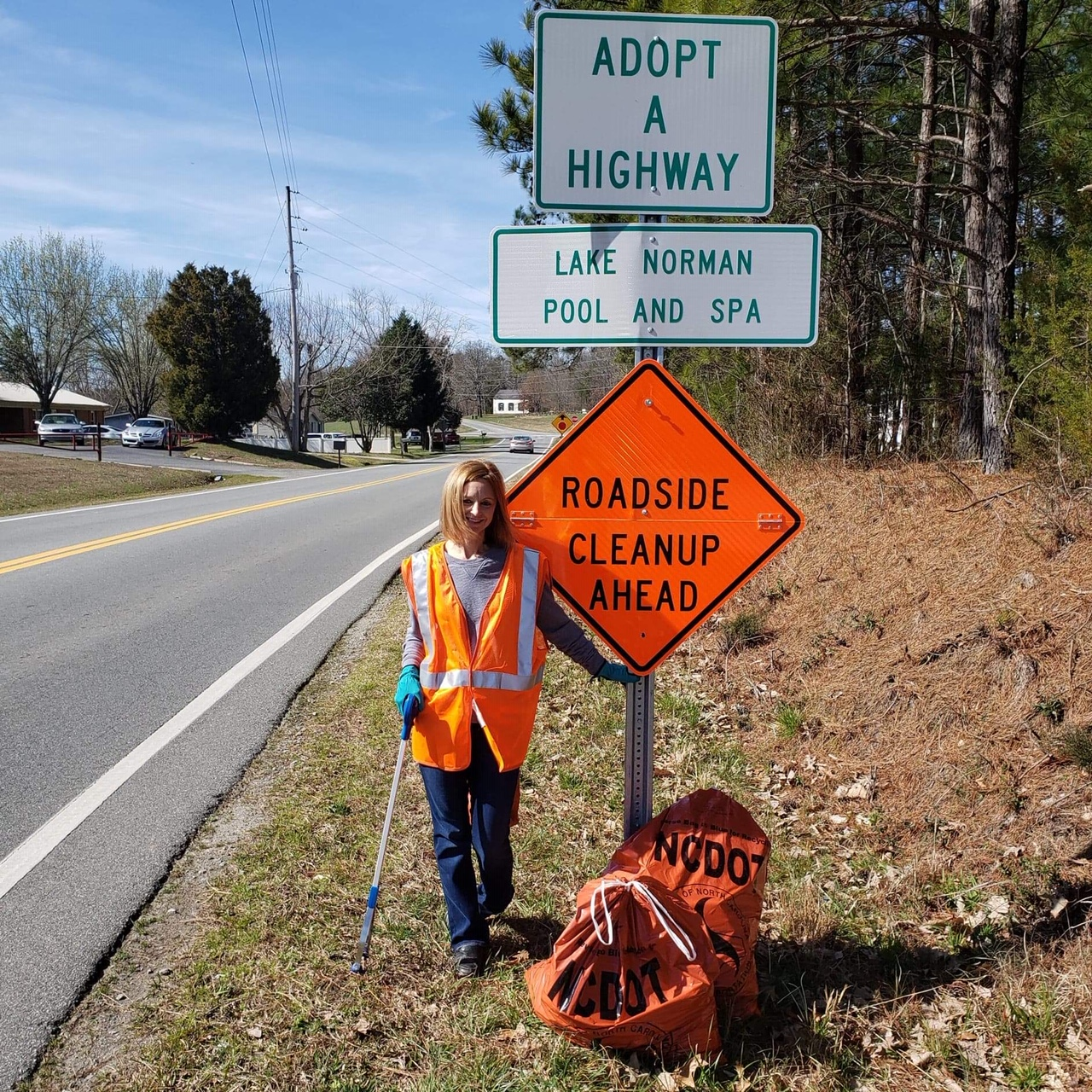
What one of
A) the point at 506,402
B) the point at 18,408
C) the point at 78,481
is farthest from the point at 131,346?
the point at 506,402

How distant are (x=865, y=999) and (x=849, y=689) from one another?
247 centimetres

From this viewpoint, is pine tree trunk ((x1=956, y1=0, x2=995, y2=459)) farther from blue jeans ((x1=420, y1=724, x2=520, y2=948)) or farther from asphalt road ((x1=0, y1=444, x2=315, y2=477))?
asphalt road ((x1=0, y1=444, x2=315, y2=477))

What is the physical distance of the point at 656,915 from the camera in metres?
2.71

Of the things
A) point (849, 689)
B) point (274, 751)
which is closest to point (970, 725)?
point (849, 689)

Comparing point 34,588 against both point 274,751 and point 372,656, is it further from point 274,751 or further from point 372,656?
point 274,751

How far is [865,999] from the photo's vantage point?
3.09 m

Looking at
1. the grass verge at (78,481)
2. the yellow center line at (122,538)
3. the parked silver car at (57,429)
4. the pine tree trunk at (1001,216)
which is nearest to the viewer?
the pine tree trunk at (1001,216)

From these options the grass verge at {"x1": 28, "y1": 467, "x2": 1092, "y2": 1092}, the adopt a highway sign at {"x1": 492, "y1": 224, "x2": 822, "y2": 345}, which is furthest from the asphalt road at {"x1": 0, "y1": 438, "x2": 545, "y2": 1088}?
the adopt a highway sign at {"x1": 492, "y1": 224, "x2": 822, "y2": 345}

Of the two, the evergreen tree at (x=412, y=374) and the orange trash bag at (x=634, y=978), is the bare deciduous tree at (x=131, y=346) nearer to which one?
the evergreen tree at (x=412, y=374)

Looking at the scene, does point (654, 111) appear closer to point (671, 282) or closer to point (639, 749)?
point (671, 282)

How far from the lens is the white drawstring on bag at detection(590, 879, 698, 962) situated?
269 cm

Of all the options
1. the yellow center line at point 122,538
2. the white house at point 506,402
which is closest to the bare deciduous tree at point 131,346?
the yellow center line at point 122,538

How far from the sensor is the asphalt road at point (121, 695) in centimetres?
354

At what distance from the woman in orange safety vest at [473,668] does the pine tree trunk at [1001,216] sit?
6.31m
